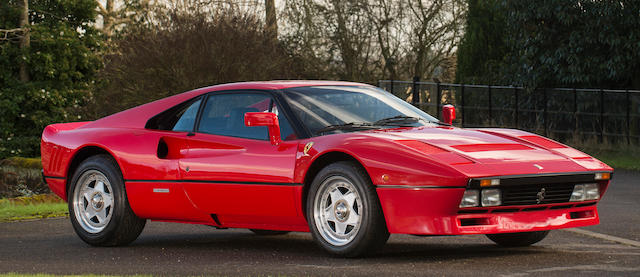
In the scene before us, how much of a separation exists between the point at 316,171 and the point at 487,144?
4.28 feet

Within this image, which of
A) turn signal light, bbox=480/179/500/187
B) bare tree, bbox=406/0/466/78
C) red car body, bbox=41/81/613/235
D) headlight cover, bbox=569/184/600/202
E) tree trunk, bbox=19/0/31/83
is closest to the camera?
turn signal light, bbox=480/179/500/187

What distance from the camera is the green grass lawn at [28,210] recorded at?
42.2 feet

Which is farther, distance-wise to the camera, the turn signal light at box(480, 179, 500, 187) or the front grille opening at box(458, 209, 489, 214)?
the front grille opening at box(458, 209, 489, 214)

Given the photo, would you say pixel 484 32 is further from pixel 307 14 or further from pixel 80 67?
pixel 80 67

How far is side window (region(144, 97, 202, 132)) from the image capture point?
378 inches

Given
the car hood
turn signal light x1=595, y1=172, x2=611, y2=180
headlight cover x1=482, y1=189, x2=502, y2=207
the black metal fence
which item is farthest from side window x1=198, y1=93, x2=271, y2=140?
the black metal fence

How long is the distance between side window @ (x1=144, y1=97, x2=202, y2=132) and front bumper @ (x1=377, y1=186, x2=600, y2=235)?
93.9 inches

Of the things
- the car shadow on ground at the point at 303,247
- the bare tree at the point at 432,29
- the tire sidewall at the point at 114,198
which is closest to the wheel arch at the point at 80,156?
the tire sidewall at the point at 114,198

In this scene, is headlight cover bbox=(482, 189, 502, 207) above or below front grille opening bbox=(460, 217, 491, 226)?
above

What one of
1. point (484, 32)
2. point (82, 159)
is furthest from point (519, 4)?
point (82, 159)

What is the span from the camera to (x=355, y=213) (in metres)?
8.03

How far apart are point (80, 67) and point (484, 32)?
1244 centimetres

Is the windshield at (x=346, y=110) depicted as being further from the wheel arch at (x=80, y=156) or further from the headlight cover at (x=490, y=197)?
the wheel arch at (x=80, y=156)

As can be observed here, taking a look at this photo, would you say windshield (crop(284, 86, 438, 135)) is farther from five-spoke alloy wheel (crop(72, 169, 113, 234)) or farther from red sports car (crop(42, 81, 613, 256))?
five-spoke alloy wheel (crop(72, 169, 113, 234))
